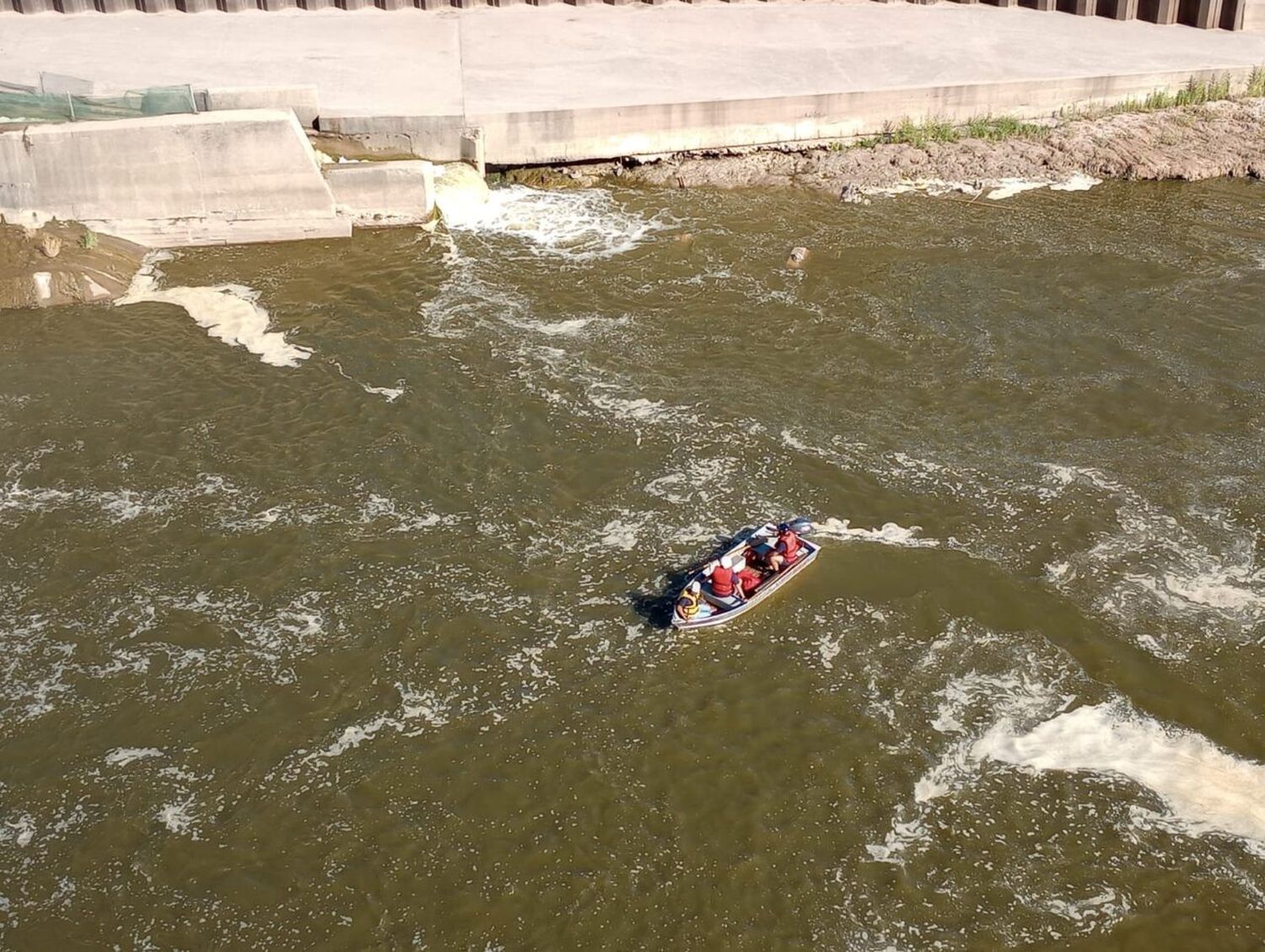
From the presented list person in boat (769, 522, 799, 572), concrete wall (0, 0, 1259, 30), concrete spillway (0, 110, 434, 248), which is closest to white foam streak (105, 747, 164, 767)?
person in boat (769, 522, 799, 572)

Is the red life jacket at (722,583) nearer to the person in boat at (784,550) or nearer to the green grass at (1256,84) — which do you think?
the person in boat at (784,550)

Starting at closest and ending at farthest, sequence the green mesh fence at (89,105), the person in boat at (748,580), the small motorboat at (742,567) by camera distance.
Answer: the small motorboat at (742,567) < the person in boat at (748,580) < the green mesh fence at (89,105)

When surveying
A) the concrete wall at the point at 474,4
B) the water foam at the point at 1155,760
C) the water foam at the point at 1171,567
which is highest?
the concrete wall at the point at 474,4

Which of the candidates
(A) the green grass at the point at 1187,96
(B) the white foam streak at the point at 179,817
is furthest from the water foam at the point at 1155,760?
(A) the green grass at the point at 1187,96

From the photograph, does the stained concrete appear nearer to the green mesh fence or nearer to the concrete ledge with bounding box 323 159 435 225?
the concrete ledge with bounding box 323 159 435 225

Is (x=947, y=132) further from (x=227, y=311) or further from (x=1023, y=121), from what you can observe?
(x=227, y=311)

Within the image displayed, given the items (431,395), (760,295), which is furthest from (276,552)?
(760,295)

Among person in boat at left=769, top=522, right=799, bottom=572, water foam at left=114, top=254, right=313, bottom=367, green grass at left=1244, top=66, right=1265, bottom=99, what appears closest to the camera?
person in boat at left=769, top=522, right=799, bottom=572

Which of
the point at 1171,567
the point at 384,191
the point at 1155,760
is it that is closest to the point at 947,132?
the point at 384,191
